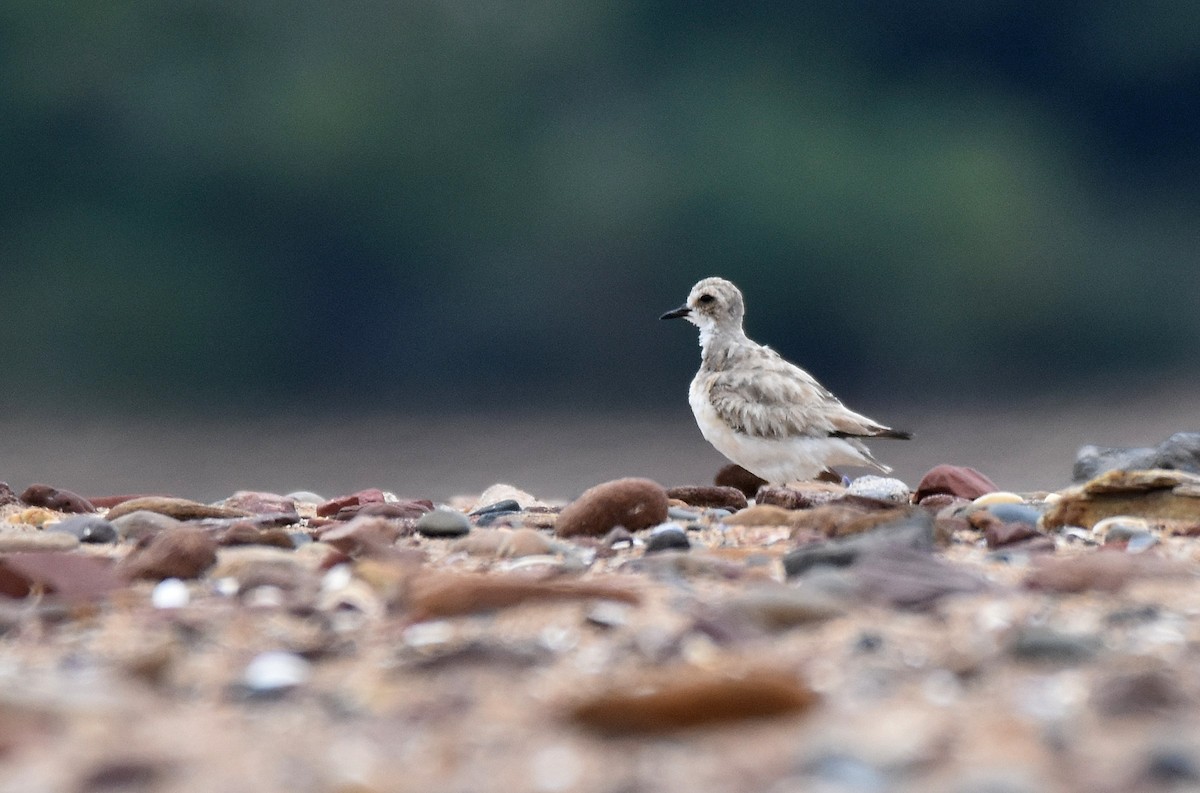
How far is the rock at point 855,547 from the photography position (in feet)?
10.3

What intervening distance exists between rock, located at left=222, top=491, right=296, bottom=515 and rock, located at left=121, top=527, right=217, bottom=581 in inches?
81.2

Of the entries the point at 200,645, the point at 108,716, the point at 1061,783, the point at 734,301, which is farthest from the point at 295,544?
the point at 734,301

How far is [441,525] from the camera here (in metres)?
4.23

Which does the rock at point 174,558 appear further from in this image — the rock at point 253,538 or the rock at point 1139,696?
the rock at point 1139,696

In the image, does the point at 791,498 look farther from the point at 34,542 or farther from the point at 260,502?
the point at 34,542

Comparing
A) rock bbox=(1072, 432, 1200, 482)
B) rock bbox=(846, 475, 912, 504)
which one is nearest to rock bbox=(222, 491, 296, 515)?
rock bbox=(846, 475, 912, 504)

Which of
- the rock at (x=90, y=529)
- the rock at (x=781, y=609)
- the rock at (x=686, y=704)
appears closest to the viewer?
the rock at (x=686, y=704)

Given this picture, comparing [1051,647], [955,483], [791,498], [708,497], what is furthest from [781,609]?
[955,483]

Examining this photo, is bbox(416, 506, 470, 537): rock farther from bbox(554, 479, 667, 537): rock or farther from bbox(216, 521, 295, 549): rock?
bbox(216, 521, 295, 549): rock

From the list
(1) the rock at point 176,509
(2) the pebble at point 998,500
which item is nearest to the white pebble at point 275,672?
(1) the rock at point 176,509

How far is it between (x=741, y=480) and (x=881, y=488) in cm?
137

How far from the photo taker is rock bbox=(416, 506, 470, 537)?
4227 millimetres

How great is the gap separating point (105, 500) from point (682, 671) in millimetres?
4264

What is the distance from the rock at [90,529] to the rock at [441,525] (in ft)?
3.20
